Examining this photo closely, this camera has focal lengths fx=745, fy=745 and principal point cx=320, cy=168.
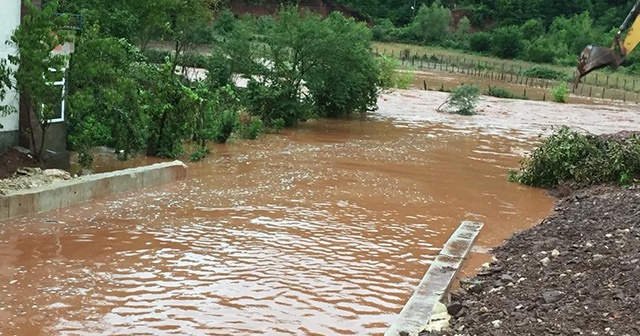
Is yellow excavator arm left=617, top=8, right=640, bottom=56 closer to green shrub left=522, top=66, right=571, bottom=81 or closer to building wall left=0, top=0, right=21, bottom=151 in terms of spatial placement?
building wall left=0, top=0, right=21, bottom=151

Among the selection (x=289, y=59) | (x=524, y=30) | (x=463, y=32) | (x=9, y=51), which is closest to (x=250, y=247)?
(x=9, y=51)

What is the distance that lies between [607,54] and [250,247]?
17.6 ft

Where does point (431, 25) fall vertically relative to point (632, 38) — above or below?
above

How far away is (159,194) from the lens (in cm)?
1342

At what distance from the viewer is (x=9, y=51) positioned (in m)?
12.6

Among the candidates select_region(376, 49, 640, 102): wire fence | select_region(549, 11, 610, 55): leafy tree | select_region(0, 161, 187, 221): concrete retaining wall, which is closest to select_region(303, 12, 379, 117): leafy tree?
select_region(0, 161, 187, 221): concrete retaining wall

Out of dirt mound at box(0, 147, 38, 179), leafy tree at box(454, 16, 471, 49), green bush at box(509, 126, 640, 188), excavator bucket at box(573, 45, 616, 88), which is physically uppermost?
leafy tree at box(454, 16, 471, 49)

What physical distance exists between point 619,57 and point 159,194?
796cm

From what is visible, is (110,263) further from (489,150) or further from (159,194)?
(489,150)

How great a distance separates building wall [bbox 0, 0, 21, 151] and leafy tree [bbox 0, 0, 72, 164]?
150 mm

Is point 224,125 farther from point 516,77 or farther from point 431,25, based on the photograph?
point 431,25

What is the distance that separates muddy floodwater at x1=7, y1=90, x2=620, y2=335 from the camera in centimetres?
756

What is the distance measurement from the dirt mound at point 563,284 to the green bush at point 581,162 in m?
3.53

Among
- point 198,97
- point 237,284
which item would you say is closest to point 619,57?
point 237,284
